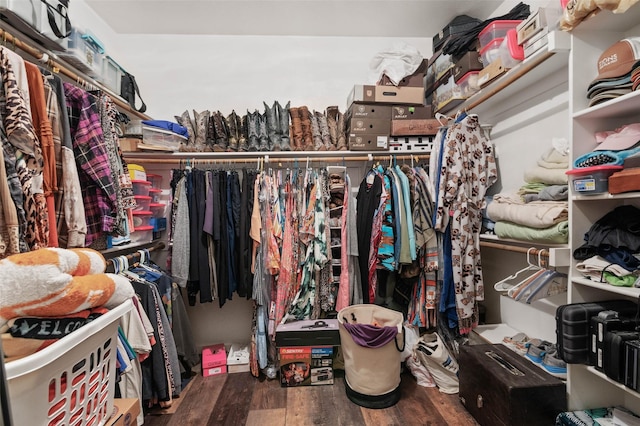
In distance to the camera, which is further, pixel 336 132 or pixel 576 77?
pixel 336 132

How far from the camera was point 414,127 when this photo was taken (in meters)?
2.36

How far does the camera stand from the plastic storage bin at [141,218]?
6.88 feet

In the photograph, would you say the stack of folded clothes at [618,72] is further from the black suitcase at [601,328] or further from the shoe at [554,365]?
the shoe at [554,365]

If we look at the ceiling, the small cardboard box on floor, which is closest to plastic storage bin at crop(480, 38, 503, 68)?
the ceiling

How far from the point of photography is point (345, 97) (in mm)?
2711

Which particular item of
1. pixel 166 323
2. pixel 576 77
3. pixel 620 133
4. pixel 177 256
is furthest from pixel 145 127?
pixel 620 133

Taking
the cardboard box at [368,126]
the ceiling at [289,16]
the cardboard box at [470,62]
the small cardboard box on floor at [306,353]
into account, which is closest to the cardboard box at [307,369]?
the small cardboard box on floor at [306,353]

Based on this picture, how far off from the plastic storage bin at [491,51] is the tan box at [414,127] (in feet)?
1.72

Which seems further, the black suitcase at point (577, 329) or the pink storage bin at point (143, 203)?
the pink storage bin at point (143, 203)

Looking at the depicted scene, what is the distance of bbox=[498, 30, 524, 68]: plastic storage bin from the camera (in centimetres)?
166

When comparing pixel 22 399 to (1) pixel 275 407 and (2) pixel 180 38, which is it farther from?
(2) pixel 180 38

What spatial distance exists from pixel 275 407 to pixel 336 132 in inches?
79.8

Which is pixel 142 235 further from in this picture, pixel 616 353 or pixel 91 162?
pixel 616 353

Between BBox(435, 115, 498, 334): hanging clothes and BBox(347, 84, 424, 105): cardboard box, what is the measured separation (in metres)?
0.47
